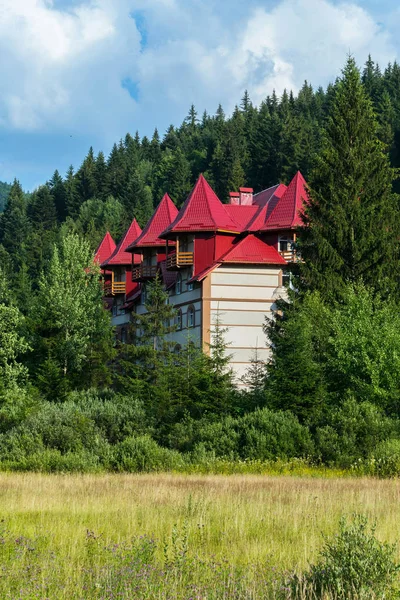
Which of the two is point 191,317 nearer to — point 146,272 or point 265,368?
point 146,272

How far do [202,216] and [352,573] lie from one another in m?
41.4

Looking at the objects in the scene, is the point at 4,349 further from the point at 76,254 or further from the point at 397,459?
the point at 397,459

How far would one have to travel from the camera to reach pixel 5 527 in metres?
11.9

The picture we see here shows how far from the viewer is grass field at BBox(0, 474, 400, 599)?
799 cm

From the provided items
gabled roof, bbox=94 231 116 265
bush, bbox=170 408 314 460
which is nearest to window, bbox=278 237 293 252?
bush, bbox=170 408 314 460

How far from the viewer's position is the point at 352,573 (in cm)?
742

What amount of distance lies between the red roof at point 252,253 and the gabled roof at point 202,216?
5.44ft

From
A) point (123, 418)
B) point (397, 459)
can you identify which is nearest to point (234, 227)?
point (123, 418)

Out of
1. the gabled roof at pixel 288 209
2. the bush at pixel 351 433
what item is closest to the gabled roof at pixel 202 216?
the gabled roof at pixel 288 209

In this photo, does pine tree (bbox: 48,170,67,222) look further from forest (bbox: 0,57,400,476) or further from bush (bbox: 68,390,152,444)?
bush (bbox: 68,390,152,444)

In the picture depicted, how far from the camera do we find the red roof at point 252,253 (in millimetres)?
45500

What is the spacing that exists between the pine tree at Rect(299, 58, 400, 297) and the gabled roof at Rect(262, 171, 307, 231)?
228 inches

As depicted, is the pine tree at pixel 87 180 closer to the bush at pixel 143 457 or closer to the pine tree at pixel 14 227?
the pine tree at pixel 14 227

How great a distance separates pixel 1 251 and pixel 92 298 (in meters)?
73.7
